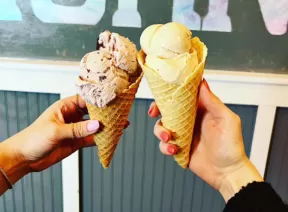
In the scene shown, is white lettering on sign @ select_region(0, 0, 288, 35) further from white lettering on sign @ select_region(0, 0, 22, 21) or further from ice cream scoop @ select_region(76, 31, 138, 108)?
ice cream scoop @ select_region(76, 31, 138, 108)

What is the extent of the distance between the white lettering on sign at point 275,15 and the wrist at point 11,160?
4.16 ft

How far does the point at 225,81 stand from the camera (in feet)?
6.08

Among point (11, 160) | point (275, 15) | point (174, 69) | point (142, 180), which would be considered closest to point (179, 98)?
point (174, 69)

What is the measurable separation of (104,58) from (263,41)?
1037mm

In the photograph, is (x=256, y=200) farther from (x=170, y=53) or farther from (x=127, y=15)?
(x=127, y=15)

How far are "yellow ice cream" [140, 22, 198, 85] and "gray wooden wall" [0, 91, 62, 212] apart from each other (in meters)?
1.02

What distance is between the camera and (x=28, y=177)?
6.97ft

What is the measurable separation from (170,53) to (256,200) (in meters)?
0.50

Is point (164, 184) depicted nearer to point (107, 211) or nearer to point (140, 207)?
point (140, 207)

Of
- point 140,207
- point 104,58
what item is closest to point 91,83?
point 104,58

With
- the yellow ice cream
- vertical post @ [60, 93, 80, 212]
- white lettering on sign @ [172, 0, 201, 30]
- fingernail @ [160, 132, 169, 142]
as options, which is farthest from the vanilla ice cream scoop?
vertical post @ [60, 93, 80, 212]

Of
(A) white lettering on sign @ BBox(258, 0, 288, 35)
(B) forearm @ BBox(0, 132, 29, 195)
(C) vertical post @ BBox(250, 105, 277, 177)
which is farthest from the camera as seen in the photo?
(C) vertical post @ BBox(250, 105, 277, 177)

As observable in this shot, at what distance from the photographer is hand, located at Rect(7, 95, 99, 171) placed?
3.70ft

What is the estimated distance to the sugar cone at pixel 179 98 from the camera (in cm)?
104
